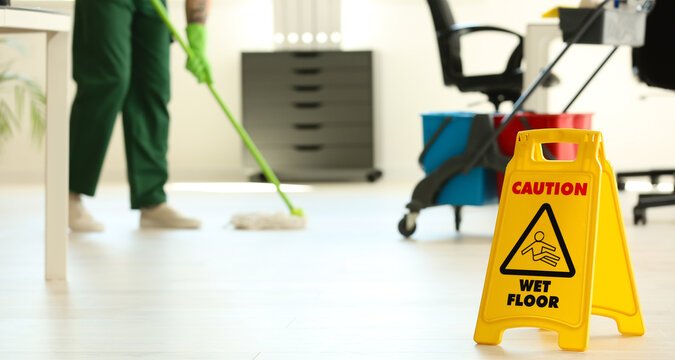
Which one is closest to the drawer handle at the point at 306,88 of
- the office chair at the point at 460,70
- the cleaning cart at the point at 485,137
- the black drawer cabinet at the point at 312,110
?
the black drawer cabinet at the point at 312,110

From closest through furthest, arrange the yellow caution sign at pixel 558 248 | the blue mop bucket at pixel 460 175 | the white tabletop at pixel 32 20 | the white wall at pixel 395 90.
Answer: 1. the yellow caution sign at pixel 558 248
2. the white tabletop at pixel 32 20
3. the blue mop bucket at pixel 460 175
4. the white wall at pixel 395 90

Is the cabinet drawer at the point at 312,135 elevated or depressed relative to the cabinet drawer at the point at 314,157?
elevated

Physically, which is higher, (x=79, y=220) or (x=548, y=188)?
(x=548, y=188)

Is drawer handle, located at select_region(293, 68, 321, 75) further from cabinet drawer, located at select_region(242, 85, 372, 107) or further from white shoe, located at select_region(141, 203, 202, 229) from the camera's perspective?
white shoe, located at select_region(141, 203, 202, 229)

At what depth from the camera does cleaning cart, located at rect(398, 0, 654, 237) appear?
229 cm

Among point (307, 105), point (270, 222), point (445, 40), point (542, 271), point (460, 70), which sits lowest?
point (270, 222)

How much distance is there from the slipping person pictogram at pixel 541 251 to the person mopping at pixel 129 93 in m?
1.76

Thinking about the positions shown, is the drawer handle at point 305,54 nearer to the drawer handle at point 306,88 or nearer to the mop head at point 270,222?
the drawer handle at point 306,88

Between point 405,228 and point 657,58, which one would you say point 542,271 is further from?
point 657,58

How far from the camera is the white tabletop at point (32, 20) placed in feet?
5.51

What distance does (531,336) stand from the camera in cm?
139

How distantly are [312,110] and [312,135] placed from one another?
138mm

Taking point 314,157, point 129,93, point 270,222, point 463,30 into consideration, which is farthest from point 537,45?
point 314,157

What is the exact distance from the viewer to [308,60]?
485 cm
